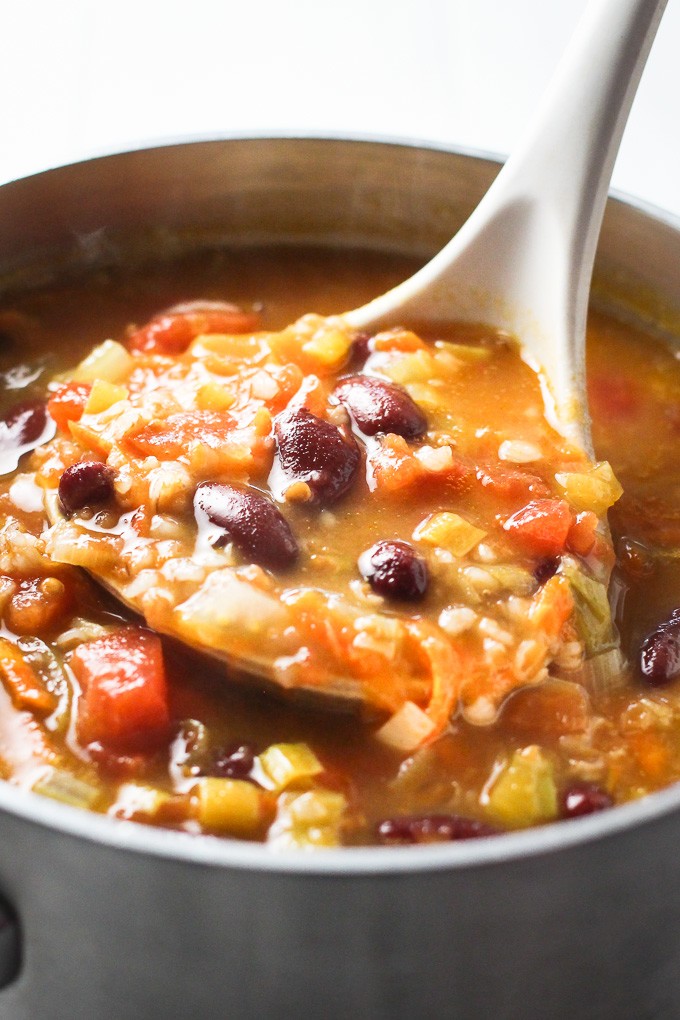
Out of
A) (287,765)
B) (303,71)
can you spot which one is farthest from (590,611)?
(303,71)

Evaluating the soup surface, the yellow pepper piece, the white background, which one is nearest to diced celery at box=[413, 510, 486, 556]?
the soup surface

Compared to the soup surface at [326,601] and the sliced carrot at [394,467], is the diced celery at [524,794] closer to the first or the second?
the soup surface at [326,601]

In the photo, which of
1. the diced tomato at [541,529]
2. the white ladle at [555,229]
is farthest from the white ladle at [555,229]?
the diced tomato at [541,529]

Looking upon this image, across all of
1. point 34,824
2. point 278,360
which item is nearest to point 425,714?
point 34,824

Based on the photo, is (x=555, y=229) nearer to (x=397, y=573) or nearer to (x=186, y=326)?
(x=186, y=326)

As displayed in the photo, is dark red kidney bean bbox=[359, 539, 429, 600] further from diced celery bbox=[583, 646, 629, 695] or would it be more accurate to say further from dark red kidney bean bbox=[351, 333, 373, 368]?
dark red kidney bean bbox=[351, 333, 373, 368]

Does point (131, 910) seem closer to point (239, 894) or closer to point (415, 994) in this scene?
point (239, 894)
